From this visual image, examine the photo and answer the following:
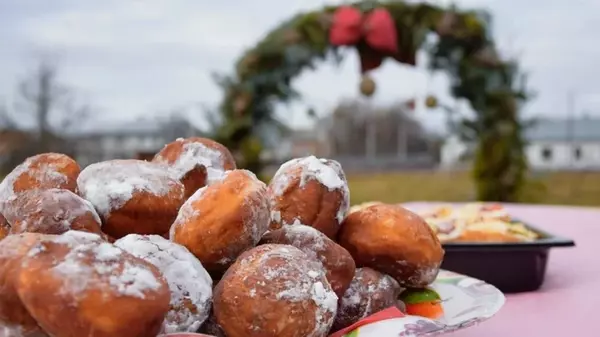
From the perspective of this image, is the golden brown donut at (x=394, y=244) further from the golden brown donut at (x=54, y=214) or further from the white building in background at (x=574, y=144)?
the white building in background at (x=574, y=144)

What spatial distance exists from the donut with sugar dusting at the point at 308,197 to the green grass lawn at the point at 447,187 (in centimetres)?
231

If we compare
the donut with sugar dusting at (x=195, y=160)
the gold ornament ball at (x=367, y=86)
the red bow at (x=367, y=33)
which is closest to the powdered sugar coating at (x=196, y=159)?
the donut with sugar dusting at (x=195, y=160)

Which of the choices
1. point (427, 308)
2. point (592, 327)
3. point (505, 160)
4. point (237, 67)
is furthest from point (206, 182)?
point (505, 160)

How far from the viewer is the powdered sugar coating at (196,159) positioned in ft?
2.53

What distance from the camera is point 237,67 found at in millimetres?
2535

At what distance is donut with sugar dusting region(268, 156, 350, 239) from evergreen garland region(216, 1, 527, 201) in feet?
5.15

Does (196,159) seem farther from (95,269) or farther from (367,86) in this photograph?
(367,86)

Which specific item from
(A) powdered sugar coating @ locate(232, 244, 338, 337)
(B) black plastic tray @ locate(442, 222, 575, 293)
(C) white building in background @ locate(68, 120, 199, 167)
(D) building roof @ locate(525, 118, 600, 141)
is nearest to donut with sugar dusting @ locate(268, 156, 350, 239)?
(A) powdered sugar coating @ locate(232, 244, 338, 337)

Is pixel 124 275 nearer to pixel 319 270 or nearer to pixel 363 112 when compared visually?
pixel 319 270

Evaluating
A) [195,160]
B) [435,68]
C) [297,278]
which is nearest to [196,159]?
[195,160]

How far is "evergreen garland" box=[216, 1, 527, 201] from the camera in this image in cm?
226

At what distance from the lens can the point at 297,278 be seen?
0.61 meters

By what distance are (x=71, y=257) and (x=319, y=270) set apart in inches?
8.9

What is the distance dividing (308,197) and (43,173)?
28 centimetres
